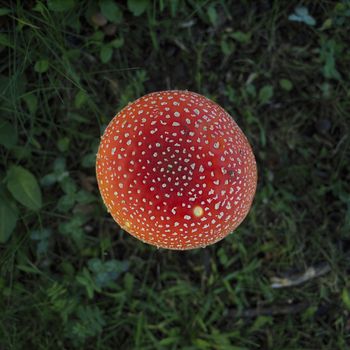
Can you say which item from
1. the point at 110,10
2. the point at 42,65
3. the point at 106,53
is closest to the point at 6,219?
the point at 42,65

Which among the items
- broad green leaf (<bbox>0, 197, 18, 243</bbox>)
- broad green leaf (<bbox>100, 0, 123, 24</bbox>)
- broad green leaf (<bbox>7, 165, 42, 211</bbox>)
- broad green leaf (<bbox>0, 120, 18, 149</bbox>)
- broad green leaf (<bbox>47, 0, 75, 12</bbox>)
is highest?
broad green leaf (<bbox>47, 0, 75, 12</bbox>)

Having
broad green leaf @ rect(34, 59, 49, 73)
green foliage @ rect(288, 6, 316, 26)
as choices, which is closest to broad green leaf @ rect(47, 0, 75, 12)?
broad green leaf @ rect(34, 59, 49, 73)

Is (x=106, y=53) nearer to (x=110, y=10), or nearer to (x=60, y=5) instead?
(x=110, y=10)

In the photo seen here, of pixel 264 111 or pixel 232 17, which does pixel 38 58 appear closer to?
pixel 232 17

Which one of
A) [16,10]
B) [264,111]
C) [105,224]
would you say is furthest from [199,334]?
[16,10]

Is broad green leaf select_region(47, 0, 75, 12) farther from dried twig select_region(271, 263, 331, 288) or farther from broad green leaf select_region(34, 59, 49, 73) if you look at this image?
dried twig select_region(271, 263, 331, 288)

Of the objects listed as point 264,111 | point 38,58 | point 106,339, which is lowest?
point 106,339
